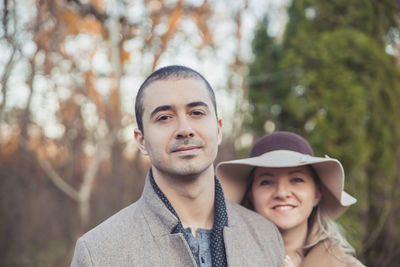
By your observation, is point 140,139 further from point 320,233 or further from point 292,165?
point 320,233

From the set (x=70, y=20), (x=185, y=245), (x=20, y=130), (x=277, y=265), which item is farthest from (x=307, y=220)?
(x=70, y=20)

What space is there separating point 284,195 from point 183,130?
1000 mm

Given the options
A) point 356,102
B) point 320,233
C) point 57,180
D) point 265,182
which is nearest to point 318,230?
point 320,233

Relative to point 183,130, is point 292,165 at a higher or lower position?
lower

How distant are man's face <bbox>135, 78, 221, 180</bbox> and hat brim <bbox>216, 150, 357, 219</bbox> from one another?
633 millimetres

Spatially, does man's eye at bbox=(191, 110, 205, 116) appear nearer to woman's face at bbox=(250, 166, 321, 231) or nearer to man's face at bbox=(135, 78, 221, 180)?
man's face at bbox=(135, 78, 221, 180)

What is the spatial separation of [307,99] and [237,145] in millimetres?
4206

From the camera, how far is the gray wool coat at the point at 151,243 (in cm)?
203

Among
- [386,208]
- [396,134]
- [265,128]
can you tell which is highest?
[265,128]

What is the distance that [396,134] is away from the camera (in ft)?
19.2

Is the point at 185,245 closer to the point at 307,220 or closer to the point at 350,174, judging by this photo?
the point at 307,220

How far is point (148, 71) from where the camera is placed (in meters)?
9.56

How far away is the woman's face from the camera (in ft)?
9.16

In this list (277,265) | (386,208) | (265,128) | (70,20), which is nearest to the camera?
(277,265)
